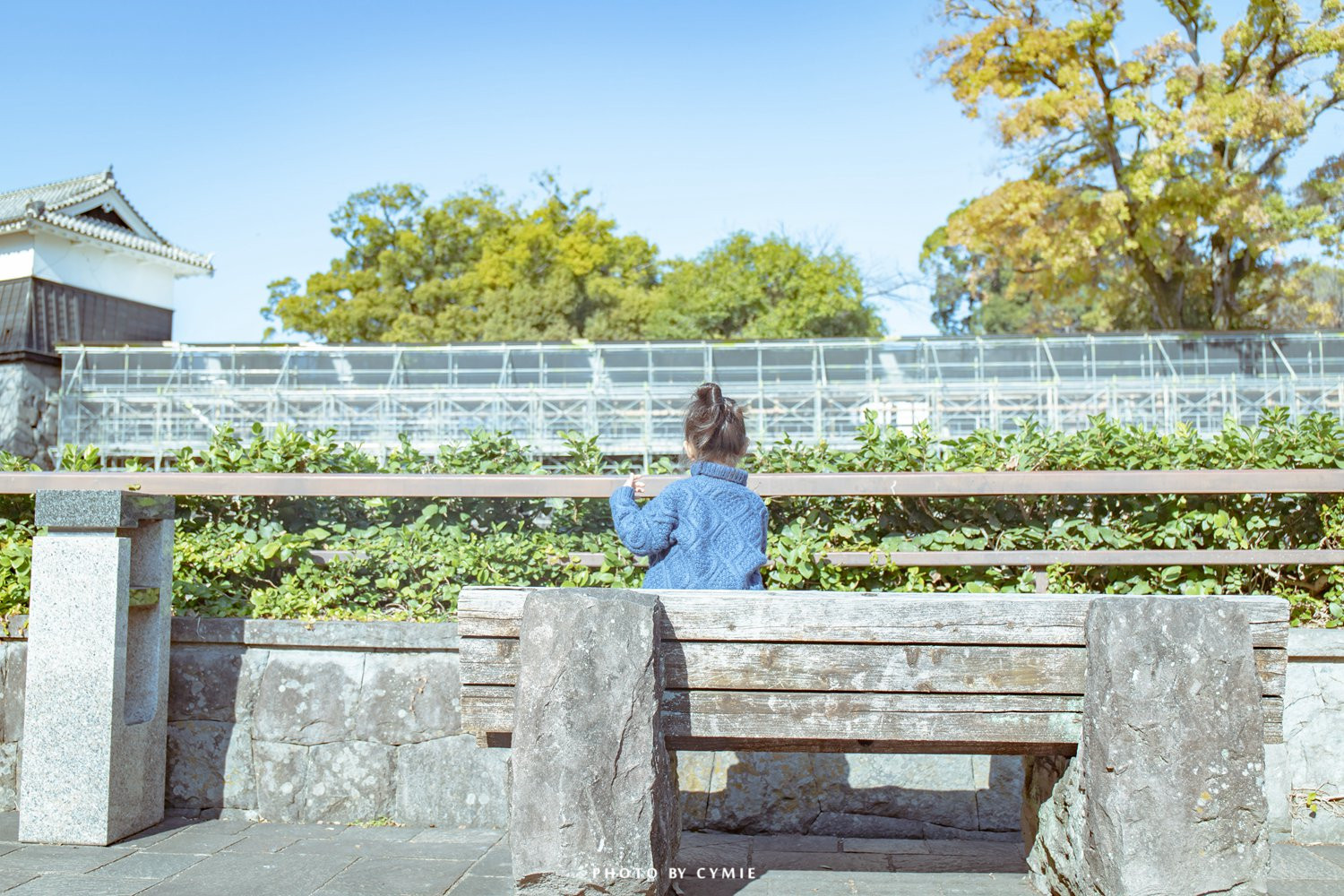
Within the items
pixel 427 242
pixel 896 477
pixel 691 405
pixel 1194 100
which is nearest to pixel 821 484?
pixel 896 477

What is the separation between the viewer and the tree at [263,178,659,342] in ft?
130

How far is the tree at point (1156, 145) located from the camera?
1984cm

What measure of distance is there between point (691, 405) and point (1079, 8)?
21092mm

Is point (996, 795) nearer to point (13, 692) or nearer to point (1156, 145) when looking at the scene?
point (13, 692)

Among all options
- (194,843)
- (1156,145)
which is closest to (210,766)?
(194,843)

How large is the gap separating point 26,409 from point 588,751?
101 ft

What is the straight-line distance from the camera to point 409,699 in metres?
4.23

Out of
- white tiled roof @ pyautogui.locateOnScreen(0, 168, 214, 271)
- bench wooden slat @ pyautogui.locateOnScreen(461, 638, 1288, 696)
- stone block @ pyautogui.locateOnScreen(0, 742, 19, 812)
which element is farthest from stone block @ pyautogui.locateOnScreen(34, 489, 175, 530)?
white tiled roof @ pyautogui.locateOnScreen(0, 168, 214, 271)

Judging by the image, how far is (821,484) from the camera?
4.25 meters

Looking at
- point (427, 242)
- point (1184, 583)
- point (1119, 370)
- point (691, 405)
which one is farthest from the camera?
point (427, 242)

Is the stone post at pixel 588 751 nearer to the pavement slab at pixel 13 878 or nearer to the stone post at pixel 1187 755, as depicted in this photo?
the stone post at pixel 1187 755

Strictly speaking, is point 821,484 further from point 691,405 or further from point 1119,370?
point 1119,370

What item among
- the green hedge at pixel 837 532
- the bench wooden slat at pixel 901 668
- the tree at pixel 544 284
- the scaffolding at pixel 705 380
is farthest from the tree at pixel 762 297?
the bench wooden slat at pixel 901 668

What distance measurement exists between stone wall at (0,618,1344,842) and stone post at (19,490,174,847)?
36 cm
